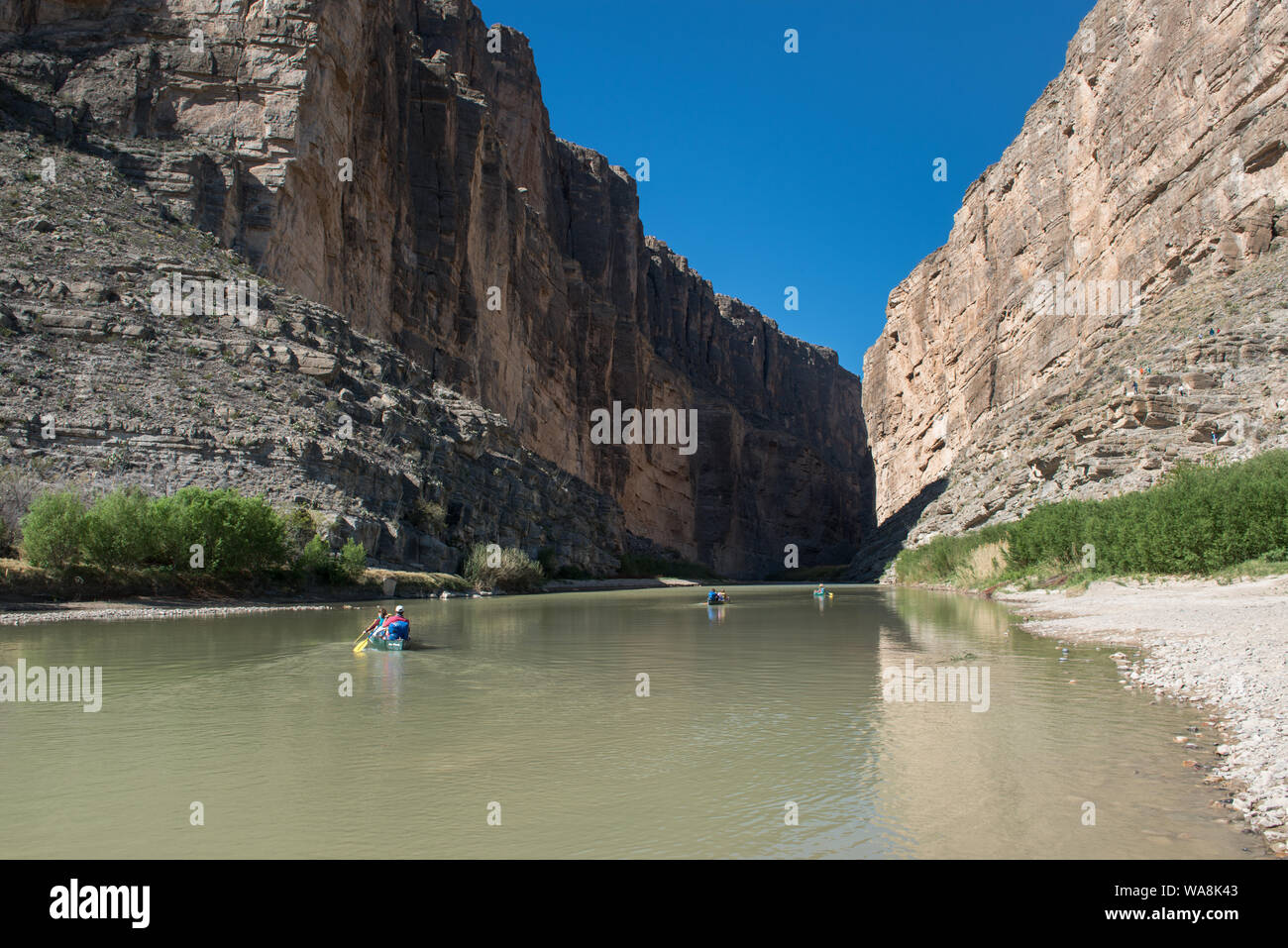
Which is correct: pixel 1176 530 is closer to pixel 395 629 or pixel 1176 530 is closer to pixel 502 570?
pixel 395 629

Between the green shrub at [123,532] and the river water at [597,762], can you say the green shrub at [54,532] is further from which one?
the river water at [597,762]

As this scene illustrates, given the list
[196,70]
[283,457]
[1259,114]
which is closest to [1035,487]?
[1259,114]

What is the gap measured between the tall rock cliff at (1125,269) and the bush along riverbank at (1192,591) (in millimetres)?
6540

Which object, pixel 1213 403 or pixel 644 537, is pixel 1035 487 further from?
pixel 644 537

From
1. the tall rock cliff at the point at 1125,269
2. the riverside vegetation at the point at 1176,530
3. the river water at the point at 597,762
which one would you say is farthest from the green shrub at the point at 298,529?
the tall rock cliff at the point at 1125,269

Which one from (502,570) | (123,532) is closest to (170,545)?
(123,532)

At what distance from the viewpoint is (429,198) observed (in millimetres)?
62812

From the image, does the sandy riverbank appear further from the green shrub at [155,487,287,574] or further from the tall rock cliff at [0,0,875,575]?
the tall rock cliff at [0,0,875,575]

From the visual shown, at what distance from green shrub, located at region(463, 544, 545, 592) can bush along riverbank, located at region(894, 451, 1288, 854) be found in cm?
2326

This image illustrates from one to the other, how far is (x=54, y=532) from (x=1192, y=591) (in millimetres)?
31014

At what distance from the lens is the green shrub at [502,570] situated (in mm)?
43500

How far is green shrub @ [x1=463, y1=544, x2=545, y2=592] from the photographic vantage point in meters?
43.5

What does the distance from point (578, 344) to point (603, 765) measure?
8630cm
